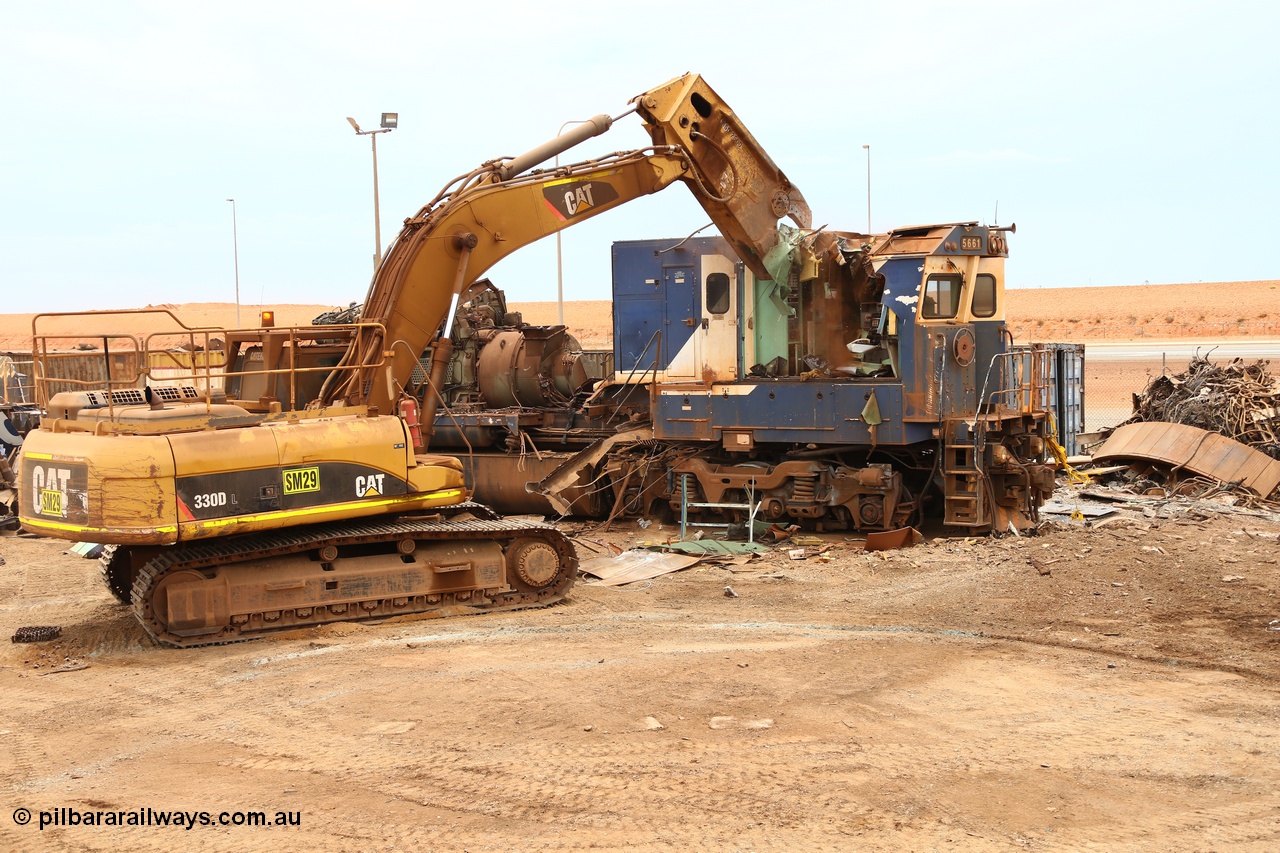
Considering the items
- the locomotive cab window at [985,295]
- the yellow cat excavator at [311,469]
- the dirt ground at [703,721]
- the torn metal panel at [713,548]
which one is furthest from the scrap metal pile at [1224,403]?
the yellow cat excavator at [311,469]

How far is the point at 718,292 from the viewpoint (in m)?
15.8

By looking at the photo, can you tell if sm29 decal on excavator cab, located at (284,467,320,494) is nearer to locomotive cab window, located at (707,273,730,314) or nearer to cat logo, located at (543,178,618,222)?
cat logo, located at (543,178,618,222)

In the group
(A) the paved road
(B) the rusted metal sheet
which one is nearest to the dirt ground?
(B) the rusted metal sheet

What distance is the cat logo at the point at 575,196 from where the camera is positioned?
41.8ft

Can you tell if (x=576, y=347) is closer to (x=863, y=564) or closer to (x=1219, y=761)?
(x=863, y=564)

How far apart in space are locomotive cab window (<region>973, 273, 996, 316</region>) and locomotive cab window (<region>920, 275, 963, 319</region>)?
0.34 metres

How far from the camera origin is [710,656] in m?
9.29

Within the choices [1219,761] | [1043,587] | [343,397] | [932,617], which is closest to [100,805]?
[343,397]

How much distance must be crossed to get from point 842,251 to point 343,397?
275 inches

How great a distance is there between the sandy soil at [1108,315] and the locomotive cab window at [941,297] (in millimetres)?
41721

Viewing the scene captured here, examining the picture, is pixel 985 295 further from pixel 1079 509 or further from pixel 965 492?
pixel 1079 509
